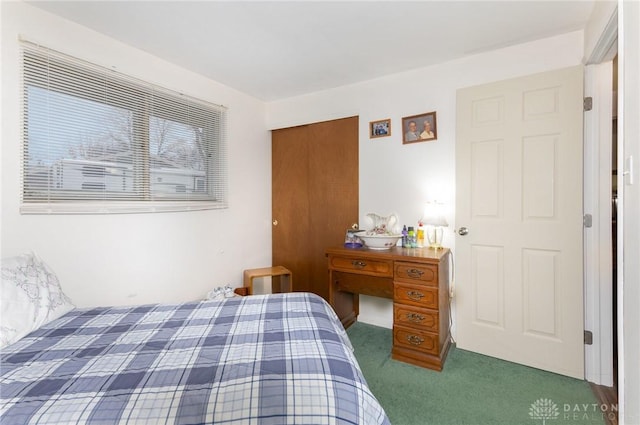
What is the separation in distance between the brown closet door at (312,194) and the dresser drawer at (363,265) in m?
0.54

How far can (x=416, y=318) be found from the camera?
6.81 ft

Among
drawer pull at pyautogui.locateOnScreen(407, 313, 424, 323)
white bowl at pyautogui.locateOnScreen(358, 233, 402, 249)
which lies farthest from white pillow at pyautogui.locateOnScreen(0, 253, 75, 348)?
drawer pull at pyautogui.locateOnScreen(407, 313, 424, 323)

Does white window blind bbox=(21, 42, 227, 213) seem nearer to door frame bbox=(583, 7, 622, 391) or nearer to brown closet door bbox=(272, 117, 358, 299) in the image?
brown closet door bbox=(272, 117, 358, 299)

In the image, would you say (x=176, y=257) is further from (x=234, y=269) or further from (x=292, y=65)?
(x=292, y=65)

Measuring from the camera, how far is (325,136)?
9.84ft

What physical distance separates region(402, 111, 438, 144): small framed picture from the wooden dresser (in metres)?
0.99

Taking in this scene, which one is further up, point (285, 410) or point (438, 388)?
point (285, 410)

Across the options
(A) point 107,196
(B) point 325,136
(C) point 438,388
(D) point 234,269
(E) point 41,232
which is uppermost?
(B) point 325,136

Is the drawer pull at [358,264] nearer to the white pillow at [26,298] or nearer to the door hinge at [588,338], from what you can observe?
the door hinge at [588,338]

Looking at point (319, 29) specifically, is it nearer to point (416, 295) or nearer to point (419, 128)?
point (419, 128)

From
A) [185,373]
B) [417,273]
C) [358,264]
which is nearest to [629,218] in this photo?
[417,273]

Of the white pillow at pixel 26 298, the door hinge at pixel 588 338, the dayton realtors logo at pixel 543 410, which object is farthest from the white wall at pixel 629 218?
the white pillow at pixel 26 298

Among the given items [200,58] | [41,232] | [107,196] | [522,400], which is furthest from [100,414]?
[200,58]

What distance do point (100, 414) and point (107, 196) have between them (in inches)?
66.9
